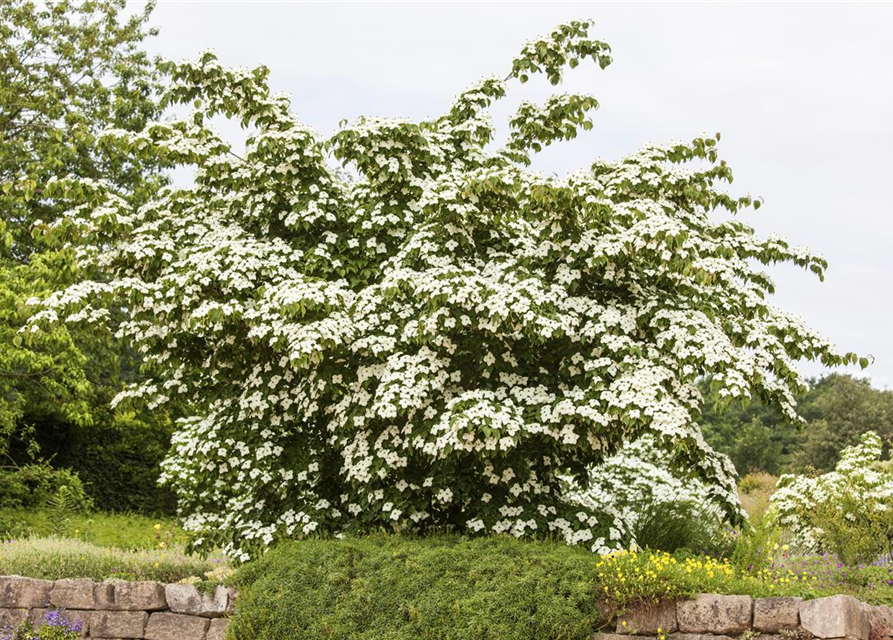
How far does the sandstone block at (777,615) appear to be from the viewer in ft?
25.4

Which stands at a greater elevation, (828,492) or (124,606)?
(828,492)

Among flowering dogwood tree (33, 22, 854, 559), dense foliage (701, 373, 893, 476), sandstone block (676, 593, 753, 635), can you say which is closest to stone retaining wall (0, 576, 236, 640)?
flowering dogwood tree (33, 22, 854, 559)

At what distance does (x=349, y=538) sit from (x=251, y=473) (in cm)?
130

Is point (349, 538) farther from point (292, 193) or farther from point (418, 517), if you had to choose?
point (292, 193)

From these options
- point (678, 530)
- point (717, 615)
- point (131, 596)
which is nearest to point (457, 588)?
point (717, 615)

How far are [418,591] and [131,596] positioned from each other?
10.6ft

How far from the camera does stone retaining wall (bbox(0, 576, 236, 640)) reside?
9031 millimetres

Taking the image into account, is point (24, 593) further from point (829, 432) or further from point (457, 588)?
point (829, 432)

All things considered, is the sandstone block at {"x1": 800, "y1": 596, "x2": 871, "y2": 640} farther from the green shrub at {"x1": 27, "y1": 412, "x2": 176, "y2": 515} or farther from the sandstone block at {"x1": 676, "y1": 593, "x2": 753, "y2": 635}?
the green shrub at {"x1": 27, "y1": 412, "x2": 176, "y2": 515}

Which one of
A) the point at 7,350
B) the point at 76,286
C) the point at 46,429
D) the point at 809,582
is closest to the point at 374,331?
the point at 76,286

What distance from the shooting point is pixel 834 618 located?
7.53 metres

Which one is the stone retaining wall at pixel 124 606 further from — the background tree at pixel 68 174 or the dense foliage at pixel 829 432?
the dense foliage at pixel 829 432

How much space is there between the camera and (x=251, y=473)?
960cm

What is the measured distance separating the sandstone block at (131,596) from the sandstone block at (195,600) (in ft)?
0.35
